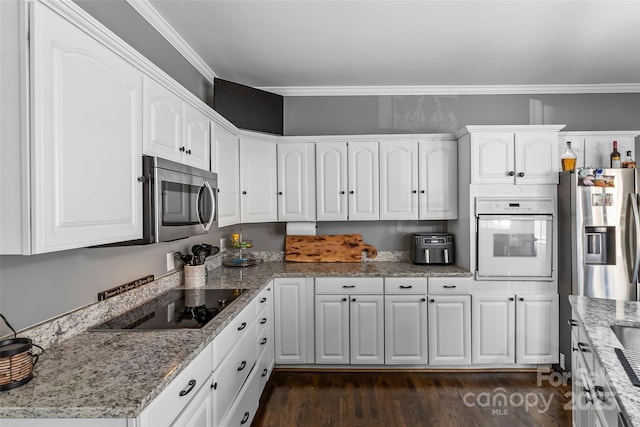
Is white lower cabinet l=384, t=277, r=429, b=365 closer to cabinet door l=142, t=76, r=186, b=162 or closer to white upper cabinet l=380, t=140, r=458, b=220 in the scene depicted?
white upper cabinet l=380, t=140, r=458, b=220

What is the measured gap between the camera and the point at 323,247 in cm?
358

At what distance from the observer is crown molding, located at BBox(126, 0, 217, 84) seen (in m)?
2.11

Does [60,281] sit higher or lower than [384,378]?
higher

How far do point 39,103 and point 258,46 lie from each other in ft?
6.49

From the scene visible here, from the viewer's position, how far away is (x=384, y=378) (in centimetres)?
301

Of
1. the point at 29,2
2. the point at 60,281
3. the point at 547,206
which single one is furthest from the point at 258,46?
the point at 547,206

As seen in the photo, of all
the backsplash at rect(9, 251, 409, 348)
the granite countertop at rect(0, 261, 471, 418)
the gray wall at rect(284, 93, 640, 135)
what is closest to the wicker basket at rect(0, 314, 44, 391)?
the granite countertop at rect(0, 261, 471, 418)

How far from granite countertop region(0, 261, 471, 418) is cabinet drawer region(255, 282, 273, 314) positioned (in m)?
0.57

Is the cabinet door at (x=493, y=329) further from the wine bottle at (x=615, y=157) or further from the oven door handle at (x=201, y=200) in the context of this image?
the oven door handle at (x=201, y=200)

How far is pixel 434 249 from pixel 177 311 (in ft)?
7.76

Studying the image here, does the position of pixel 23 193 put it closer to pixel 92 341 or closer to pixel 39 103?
pixel 39 103

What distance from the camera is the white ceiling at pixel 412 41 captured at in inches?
87.3

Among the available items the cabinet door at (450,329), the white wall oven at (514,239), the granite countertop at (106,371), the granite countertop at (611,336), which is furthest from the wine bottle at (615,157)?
the granite countertop at (106,371)

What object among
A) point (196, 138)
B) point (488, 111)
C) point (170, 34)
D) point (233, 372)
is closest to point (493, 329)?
point (488, 111)
